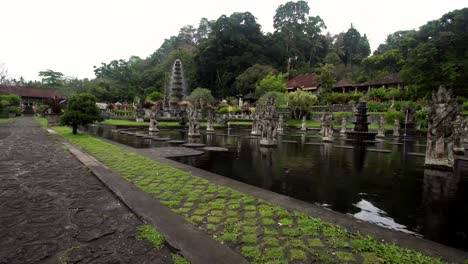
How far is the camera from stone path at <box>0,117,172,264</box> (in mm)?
3625

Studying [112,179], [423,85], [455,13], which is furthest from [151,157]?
[455,13]

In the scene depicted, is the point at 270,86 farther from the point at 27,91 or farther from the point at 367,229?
the point at 27,91

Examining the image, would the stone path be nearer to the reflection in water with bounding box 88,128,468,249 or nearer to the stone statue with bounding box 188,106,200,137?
the reflection in water with bounding box 88,128,468,249

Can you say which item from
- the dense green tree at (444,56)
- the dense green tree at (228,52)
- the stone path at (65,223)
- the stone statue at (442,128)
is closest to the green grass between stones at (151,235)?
the stone path at (65,223)

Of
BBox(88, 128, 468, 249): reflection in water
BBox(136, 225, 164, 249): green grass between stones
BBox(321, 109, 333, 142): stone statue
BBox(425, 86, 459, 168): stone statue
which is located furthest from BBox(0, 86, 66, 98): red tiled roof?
BBox(425, 86, 459, 168): stone statue

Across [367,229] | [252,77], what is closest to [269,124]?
[367,229]

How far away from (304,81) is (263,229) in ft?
193

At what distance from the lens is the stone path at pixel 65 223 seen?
11.9ft

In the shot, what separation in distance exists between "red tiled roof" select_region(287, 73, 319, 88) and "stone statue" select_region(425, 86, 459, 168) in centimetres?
4597

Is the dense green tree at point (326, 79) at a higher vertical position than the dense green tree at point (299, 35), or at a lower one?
lower

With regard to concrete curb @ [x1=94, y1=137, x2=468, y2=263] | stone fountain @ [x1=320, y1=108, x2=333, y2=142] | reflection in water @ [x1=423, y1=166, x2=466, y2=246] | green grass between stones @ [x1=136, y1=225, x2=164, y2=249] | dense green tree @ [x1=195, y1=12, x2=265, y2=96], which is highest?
dense green tree @ [x1=195, y1=12, x2=265, y2=96]

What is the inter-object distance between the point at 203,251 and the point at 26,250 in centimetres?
241

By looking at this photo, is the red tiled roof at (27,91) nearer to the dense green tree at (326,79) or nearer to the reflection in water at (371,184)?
the dense green tree at (326,79)

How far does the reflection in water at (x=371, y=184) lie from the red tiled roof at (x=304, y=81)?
45.3 meters
